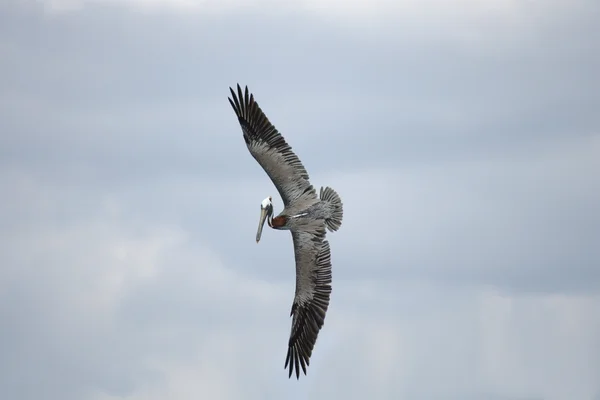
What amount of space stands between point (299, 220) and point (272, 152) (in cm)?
213

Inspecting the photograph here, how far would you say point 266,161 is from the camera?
28.3 meters

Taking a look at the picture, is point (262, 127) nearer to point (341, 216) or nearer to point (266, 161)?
point (266, 161)

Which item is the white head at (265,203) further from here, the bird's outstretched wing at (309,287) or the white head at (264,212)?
the bird's outstretched wing at (309,287)

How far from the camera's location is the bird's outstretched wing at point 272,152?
28.2m

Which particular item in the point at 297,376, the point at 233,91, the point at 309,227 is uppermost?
the point at 233,91

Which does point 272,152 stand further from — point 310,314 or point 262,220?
point 310,314

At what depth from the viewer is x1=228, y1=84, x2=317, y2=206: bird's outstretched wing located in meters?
28.2

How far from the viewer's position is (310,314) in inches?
1093

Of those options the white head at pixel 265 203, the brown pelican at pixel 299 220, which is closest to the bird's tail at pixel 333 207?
the brown pelican at pixel 299 220

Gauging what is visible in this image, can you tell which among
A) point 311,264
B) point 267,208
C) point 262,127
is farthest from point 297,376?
point 262,127

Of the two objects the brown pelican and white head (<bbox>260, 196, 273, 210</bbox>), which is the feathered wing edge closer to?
the brown pelican

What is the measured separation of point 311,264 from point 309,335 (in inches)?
80.9

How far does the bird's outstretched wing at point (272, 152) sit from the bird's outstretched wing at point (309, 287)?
4.22 feet

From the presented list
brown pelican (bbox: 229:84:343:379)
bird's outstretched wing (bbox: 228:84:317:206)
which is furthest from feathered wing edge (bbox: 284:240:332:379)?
bird's outstretched wing (bbox: 228:84:317:206)
